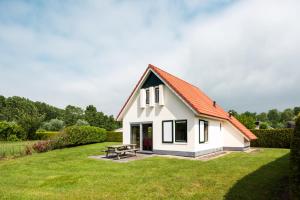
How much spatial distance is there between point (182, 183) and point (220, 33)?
937 cm

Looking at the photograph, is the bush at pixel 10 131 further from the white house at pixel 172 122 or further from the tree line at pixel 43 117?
the white house at pixel 172 122

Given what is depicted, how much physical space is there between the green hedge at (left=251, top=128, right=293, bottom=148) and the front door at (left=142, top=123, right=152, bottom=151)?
12.0 m

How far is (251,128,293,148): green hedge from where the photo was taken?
850 inches

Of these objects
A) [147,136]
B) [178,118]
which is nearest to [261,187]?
[178,118]

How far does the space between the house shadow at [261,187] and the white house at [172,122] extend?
622cm

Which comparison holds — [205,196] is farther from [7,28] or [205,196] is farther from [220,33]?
[7,28]

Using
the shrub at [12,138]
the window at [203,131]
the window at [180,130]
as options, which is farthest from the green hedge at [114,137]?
the shrub at [12,138]

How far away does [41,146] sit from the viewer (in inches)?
819

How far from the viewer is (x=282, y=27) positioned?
12.8 m

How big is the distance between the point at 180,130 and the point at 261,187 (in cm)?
894

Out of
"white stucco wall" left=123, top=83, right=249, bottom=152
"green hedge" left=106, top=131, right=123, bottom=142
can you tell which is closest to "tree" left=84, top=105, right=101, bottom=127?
"green hedge" left=106, top=131, right=123, bottom=142

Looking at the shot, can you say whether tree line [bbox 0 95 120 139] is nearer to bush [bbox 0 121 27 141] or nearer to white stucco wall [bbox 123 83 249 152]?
bush [bbox 0 121 27 141]

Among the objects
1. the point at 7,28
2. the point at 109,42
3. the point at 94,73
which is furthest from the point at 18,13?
the point at 94,73

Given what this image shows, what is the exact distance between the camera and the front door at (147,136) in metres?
18.7
